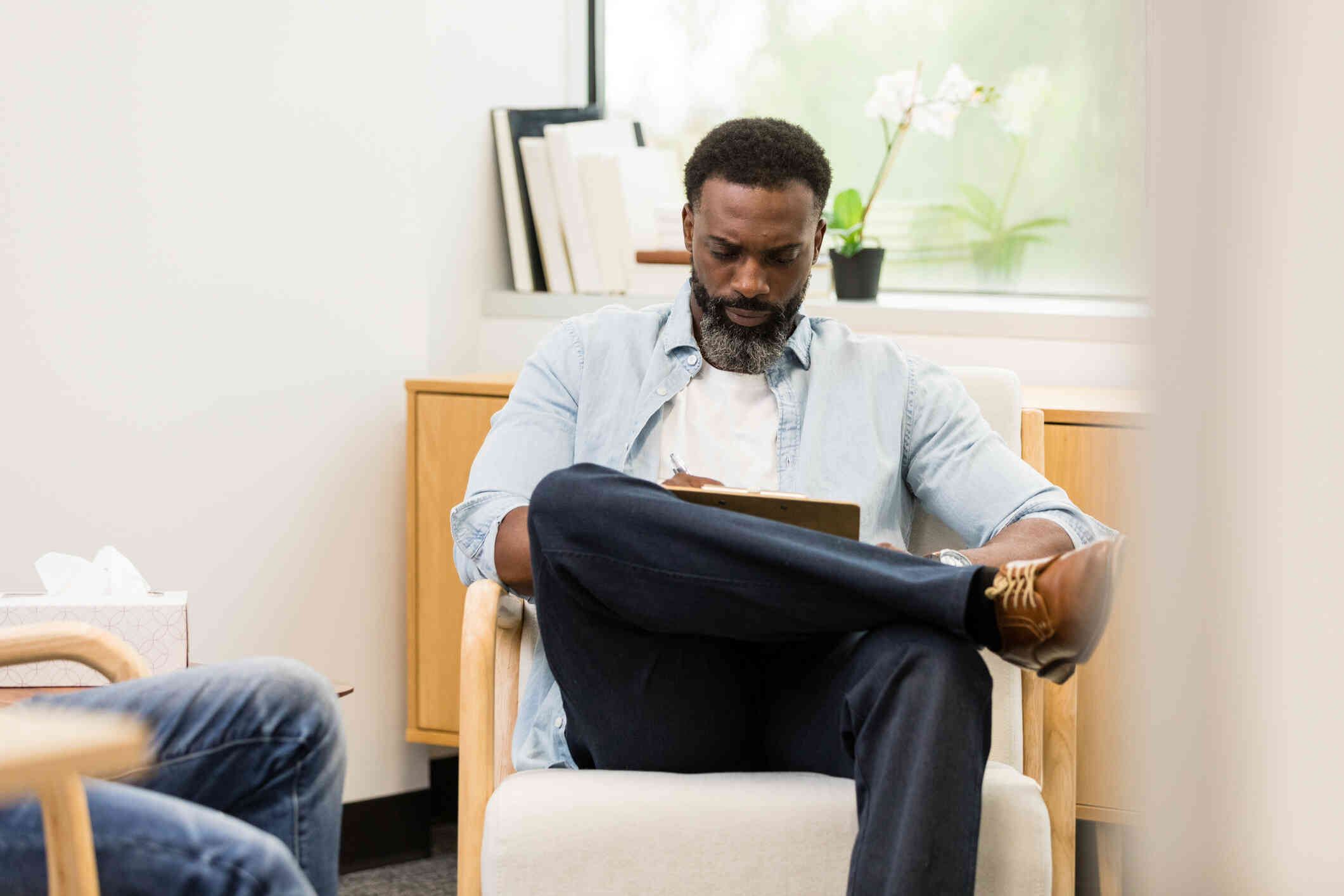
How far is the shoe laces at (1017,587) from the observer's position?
1074mm

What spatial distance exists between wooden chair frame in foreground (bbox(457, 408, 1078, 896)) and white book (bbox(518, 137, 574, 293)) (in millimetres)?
1126

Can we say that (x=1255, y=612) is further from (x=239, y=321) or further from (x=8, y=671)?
(x=239, y=321)

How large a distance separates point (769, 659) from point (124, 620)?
2.31ft

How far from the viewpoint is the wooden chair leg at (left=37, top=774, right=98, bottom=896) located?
75 cm

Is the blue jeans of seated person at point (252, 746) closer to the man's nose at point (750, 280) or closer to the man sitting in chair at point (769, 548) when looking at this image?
the man sitting in chair at point (769, 548)

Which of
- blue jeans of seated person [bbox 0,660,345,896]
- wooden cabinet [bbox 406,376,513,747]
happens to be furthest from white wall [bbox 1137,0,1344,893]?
wooden cabinet [bbox 406,376,513,747]

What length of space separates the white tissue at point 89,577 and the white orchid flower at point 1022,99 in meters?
1.70

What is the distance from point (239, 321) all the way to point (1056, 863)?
142 centimetres

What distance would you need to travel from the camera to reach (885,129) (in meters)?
2.43

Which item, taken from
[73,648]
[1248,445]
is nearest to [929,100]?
[73,648]

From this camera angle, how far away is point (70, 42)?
179 centimetres

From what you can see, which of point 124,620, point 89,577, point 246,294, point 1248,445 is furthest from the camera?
point 246,294

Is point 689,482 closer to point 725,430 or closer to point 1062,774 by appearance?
point 725,430

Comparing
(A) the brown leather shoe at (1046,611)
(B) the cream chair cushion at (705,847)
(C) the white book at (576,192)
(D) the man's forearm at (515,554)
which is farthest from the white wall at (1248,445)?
(C) the white book at (576,192)
